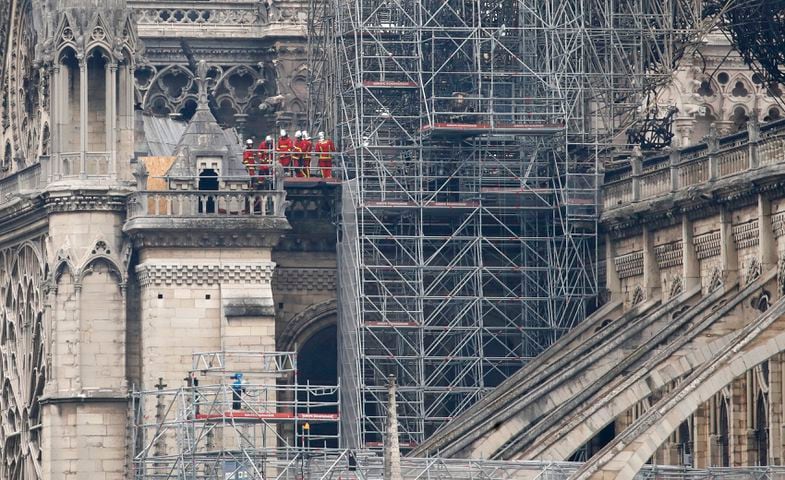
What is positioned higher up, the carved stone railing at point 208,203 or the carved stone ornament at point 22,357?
the carved stone railing at point 208,203

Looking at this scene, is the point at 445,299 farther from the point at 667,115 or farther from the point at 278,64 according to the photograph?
the point at 278,64

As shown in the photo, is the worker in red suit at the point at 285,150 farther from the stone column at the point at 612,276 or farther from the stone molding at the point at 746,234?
the stone molding at the point at 746,234

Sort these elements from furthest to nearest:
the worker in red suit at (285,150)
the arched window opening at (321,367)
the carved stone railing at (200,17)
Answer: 1. the carved stone railing at (200,17)
2. the arched window opening at (321,367)
3. the worker in red suit at (285,150)

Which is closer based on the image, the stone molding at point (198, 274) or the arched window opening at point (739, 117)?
the stone molding at point (198, 274)

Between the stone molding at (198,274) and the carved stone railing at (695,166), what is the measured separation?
8815 millimetres

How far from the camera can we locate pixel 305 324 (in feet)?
336

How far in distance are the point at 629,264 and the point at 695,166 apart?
5036mm

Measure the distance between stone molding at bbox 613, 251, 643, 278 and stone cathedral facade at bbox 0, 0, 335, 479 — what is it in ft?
26.4

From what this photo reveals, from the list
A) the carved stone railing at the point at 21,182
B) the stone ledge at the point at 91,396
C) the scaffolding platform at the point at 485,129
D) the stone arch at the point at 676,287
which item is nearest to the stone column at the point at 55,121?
the carved stone railing at the point at 21,182

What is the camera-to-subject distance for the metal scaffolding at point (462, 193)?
98.0 meters

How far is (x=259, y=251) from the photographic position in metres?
98.4

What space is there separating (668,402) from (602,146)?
59.1ft

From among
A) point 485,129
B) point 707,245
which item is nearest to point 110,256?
point 485,129

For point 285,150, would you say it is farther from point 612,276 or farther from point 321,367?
point 612,276
